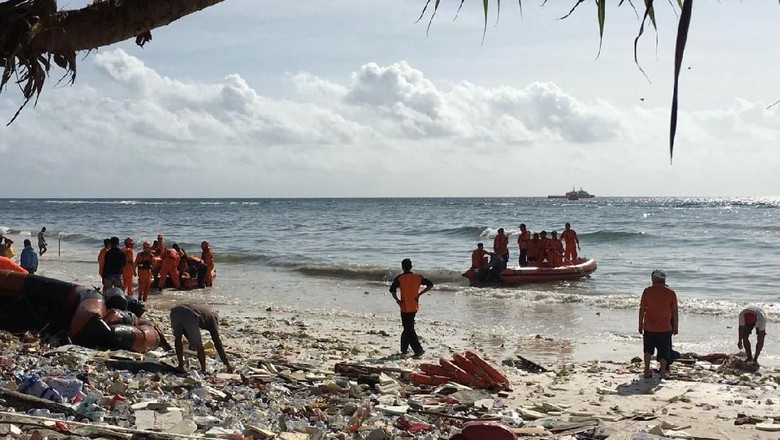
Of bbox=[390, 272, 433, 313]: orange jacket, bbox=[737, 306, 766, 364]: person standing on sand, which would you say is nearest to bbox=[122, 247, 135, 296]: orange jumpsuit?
bbox=[390, 272, 433, 313]: orange jacket

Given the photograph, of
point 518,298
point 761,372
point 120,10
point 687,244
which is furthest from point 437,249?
point 120,10

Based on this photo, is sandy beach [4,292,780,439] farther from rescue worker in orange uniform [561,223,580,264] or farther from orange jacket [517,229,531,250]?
rescue worker in orange uniform [561,223,580,264]

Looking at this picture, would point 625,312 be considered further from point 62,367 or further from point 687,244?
point 687,244

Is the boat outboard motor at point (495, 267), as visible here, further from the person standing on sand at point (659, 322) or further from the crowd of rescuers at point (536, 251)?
the person standing on sand at point (659, 322)

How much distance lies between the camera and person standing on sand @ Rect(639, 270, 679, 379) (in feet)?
30.5

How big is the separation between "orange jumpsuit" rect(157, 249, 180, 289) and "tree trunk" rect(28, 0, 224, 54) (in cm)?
1692

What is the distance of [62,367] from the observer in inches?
276

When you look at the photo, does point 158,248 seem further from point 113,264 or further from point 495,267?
point 495,267

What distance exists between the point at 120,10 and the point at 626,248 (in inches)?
1292

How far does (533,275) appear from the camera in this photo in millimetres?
21219

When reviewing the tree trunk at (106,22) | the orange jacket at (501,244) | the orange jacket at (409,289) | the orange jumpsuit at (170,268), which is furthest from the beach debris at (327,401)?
the orange jacket at (501,244)

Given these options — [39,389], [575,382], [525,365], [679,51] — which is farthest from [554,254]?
[679,51]

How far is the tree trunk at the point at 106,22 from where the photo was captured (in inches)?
136

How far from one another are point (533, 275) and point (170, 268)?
31.7ft
